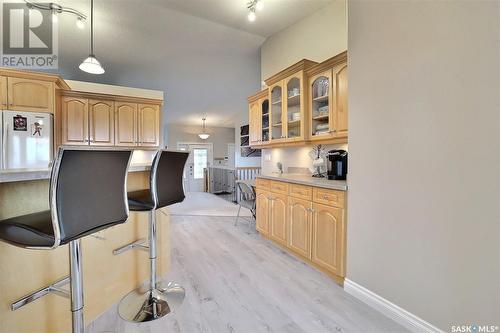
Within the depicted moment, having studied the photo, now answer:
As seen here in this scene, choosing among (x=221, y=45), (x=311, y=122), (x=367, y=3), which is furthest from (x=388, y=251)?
(x=221, y=45)

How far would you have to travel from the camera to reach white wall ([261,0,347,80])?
2.87 m

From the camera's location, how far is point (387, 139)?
1674mm

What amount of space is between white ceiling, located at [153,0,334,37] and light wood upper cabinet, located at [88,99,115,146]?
7.53 feet

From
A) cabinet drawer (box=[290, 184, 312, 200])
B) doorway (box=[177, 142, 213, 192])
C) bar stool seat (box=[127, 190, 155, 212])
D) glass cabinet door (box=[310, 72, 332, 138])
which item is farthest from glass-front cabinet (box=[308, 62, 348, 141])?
doorway (box=[177, 142, 213, 192])

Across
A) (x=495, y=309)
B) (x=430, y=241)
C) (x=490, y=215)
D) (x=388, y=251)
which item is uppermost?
(x=490, y=215)

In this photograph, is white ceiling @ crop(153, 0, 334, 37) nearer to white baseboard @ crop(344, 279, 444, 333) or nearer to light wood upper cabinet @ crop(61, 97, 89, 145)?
light wood upper cabinet @ crop(61, 97, 89, 145)

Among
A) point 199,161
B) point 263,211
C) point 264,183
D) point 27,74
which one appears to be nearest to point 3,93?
point 27,74

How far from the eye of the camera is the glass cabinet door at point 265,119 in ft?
12.1

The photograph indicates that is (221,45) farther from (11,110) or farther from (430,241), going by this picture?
(430,241)

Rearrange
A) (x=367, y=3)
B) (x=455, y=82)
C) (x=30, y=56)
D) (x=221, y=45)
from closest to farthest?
(x=455, y=82), (x=367, y=3), (x=30, y=56), (x=221, y=45)

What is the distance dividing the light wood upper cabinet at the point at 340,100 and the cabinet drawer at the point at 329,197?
698mm

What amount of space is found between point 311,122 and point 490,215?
1.96 m

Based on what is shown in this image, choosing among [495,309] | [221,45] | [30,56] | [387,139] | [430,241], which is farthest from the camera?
[221,45]

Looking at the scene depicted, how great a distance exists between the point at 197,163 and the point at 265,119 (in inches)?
236
